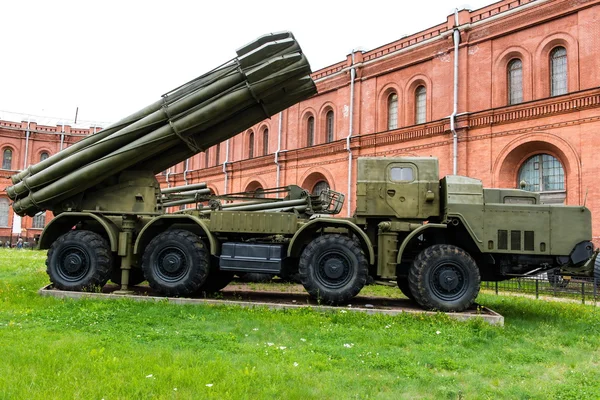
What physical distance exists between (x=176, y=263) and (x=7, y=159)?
166ft

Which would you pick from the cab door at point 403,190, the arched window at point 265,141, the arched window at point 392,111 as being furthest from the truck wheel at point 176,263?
the arched window at point 265,141

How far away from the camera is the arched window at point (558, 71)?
844 inches

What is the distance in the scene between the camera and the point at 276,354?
5516mm

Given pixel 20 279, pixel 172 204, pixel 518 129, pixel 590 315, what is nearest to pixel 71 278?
pixel 172 204

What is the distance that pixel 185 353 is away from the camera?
17.7 ft

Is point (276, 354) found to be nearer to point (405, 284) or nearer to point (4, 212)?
point (405, 284)

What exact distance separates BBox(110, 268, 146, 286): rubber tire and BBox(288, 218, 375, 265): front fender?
3802mm

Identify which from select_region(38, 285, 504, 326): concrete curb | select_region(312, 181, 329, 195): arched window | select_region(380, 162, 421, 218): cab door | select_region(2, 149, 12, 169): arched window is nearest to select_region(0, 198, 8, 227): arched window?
select_region(2, 149, 12, 169): arched window

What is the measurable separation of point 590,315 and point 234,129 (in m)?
7.80

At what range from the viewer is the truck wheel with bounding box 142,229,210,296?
930 cm

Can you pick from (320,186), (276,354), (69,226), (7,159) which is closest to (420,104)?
(320,186)

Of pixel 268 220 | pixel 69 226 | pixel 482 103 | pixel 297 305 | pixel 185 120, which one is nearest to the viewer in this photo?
pixel 297 305

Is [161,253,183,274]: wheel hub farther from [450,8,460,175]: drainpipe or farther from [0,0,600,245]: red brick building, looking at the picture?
[450,8,460,175]: drainpipe

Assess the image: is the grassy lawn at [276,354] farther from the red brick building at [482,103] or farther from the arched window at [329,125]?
the arched window at [329,125]
